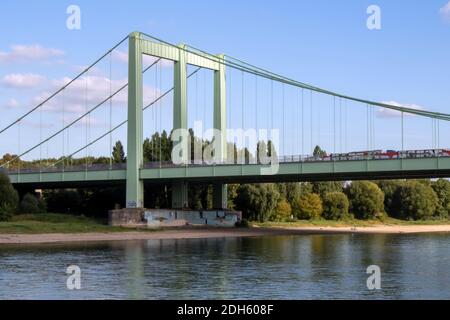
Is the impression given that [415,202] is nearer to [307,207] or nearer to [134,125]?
[307,207]

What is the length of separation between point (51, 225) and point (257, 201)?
46.8 m

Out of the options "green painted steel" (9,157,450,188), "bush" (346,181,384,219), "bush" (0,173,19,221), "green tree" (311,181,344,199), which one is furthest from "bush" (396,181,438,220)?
"bush" (0,173,19,221)

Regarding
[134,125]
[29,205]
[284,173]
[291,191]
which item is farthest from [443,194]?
[29,205]

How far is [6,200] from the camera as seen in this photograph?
92312 mm

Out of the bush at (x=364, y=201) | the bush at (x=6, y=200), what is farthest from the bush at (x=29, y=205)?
the bush at (x=364, y=201)

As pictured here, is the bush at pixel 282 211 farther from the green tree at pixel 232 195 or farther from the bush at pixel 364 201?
the bush at pixel 364 201

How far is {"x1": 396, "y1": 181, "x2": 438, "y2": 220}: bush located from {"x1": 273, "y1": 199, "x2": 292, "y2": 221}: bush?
162 ft

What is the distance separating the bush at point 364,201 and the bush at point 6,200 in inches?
3573

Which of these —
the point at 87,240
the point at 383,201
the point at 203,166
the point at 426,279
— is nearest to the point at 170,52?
the point at 203,166

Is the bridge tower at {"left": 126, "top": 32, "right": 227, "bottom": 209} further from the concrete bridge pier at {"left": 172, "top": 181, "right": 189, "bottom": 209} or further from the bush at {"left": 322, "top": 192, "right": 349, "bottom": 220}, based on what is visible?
the bush at {"left": 322, "top": 192, "right": 349, "bottom": 220}

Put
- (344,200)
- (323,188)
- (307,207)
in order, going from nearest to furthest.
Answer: (307,207)
(344,200)
(323,188)

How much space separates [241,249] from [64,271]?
87.0 feet

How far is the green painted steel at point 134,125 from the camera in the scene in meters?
102
